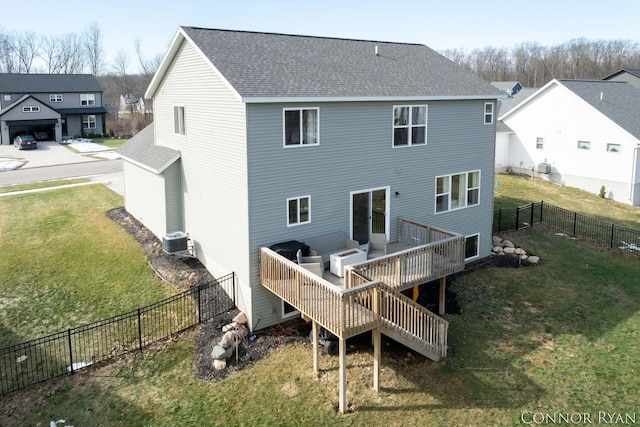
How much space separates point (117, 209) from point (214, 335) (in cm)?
1247

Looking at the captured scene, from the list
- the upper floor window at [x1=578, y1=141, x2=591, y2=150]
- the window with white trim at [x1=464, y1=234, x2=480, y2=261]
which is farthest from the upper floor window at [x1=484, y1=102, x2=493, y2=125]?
the upper floor window at [x1=578, y1=141, x2=591, y2=150]

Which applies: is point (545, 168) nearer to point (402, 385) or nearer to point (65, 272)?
point (402, 385)

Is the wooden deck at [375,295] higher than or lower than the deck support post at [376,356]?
higher

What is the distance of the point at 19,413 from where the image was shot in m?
11.0

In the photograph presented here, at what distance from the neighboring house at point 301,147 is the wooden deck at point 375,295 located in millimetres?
744

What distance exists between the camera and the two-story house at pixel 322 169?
42.5 feet

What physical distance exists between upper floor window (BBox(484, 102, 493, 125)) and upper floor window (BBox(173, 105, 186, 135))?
35.7ft

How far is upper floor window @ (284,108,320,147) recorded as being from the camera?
1385 centimetres

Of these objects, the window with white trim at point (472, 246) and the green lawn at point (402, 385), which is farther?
the window with white trim at point (472, 246)

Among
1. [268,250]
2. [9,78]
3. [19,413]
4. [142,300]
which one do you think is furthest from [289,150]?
[9,78]

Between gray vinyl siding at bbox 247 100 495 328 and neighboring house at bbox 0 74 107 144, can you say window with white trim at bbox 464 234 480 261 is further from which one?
neighboring house at bbox 0 74 107 144

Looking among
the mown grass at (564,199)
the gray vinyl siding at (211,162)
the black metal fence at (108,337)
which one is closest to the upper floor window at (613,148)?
the mown grass at (564,199)

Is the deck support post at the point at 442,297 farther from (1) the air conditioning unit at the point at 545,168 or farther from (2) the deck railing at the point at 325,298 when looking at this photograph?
(1) the air conditioning unit at the point at 545,168

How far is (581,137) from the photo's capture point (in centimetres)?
3175
